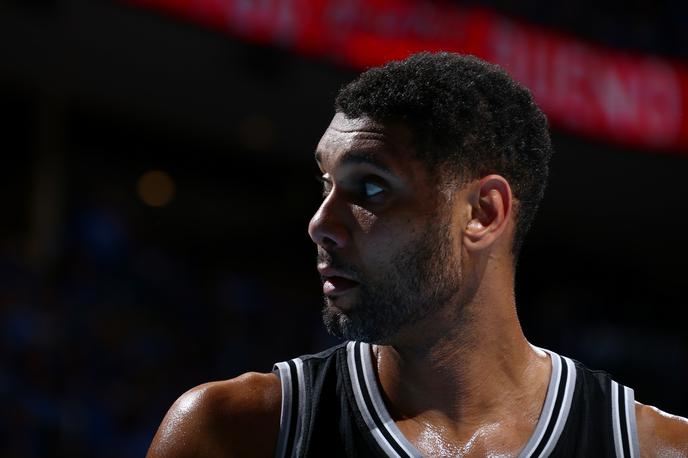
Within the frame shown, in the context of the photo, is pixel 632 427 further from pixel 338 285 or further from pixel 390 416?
pixel 338 285

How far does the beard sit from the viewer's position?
211 centimetres

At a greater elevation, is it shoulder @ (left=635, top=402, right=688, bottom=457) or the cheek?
the cheek

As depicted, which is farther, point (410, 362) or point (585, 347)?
point (585, 347)

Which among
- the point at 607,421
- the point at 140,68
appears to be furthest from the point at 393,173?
the point at 140,68

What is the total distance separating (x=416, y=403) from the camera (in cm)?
224

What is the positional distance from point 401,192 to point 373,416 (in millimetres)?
508

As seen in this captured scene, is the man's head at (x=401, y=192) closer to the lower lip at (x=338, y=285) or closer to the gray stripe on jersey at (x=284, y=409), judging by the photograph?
the lower lip at (x=338, y=285)

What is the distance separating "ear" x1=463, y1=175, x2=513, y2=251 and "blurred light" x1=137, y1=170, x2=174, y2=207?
9.21m

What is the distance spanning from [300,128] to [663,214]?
17.5ft

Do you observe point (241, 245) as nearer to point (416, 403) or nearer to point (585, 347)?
point (585, 347)

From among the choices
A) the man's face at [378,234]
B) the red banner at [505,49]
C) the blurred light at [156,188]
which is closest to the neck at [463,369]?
the man's face at [378,234]

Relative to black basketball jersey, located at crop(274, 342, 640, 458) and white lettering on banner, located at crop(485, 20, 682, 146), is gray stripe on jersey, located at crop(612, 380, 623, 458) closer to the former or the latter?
black basketball jersey, located at crop(274, 342, 640, 458)

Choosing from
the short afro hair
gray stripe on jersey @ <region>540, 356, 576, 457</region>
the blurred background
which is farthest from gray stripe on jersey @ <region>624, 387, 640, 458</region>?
the blurred background

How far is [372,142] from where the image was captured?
6.89 feet
